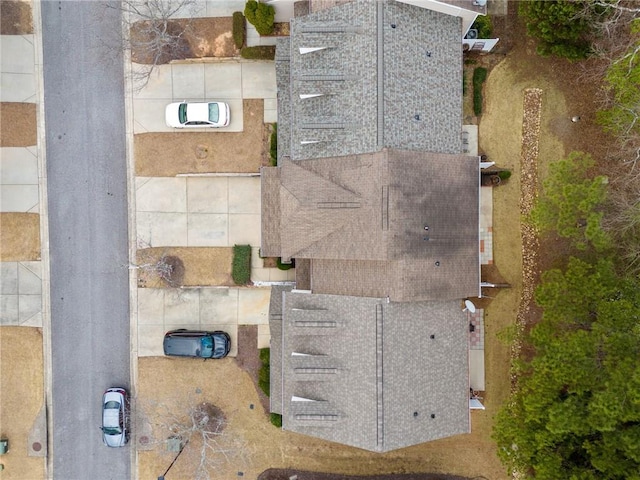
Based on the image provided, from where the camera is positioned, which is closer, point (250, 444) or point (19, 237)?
point (250, 444)

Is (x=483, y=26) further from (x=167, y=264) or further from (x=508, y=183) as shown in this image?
(x=167, y=264)

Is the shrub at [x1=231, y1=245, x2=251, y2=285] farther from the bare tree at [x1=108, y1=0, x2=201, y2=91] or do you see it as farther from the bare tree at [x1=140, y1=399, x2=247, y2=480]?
the bare tree at [x1=108, y1=0, x2=201, y2=91]

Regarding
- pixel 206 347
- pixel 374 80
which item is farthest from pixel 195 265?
pixel 374 80

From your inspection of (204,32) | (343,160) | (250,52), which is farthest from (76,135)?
(343,160)

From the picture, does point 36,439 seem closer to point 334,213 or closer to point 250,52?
point 334,213

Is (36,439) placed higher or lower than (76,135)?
lower

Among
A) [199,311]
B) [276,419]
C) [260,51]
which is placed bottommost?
[276,419]
